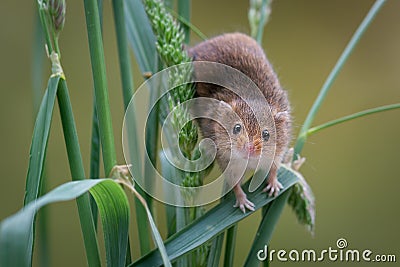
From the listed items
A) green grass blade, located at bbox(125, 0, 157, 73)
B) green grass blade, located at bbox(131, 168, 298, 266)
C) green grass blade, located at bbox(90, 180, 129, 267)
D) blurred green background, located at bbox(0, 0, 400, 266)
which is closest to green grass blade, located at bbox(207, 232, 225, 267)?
green grass blade, located at bbox(131, 168, 298, 266)

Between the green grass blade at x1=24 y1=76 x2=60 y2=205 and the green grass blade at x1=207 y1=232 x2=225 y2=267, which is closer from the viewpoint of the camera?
the green grass blade at x1=24 y1=76 x2=60 y2=205

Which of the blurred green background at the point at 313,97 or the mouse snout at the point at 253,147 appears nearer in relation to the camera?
the mouse snout at the point at 253,147

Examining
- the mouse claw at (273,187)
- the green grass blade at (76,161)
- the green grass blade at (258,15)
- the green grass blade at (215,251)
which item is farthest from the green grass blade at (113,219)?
the green grass blade at (258,15)

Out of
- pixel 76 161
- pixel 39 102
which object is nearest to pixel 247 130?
pixel 76 161

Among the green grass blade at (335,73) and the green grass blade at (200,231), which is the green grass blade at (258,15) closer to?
the green grass blade at (335,73)

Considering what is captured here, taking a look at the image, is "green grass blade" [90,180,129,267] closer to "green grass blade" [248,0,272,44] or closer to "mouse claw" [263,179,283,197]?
"mouse claw" [263,179,283,197]

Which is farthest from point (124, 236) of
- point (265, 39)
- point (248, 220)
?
point (265, 39)
